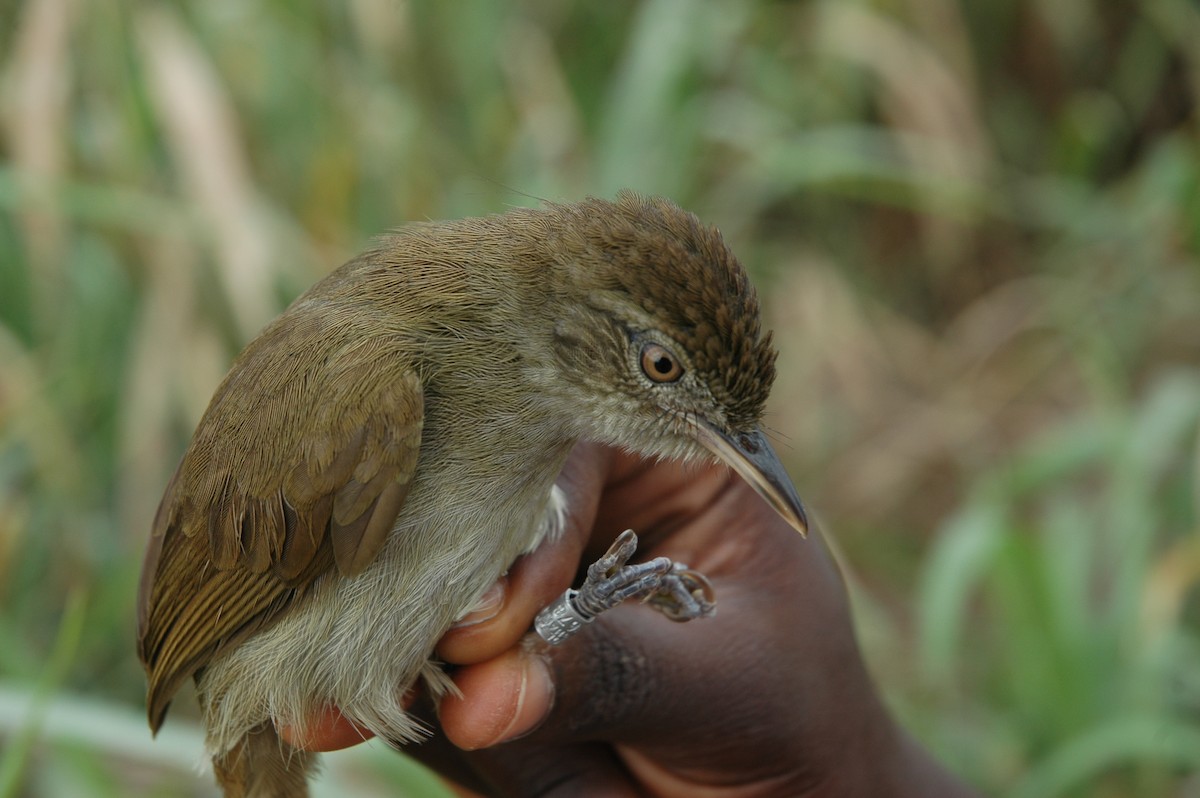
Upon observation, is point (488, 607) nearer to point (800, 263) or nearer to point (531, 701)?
point (531, 701)

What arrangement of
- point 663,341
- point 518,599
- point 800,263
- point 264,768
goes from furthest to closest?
1. point 800,263
2. point 264,768
3. point 518,599
4. point 663,341

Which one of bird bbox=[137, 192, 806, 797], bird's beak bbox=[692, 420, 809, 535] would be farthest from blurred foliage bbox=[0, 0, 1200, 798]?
bird's beak bbox=[692, 420, 809, 535]

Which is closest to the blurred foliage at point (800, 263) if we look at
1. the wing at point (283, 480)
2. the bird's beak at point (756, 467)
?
the wing at point (283, 480)

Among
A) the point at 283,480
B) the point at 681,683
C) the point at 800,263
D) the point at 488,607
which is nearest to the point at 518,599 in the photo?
the point at 488,607

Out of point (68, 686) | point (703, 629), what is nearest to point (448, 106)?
point (68, 686)

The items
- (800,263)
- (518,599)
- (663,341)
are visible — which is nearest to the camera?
(663,341)

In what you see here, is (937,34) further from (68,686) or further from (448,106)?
(68,686)

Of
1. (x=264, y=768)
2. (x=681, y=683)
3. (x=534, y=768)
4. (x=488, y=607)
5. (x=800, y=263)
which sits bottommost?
(x=264, y=768)
